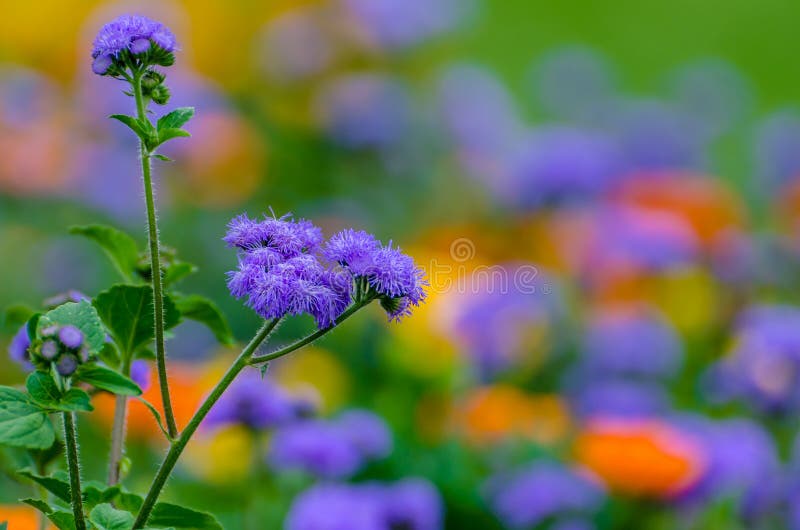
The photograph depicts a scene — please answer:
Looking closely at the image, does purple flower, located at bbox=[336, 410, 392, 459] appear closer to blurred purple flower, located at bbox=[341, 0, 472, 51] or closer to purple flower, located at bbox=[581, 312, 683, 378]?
purple flower, located at bbox=[581, 312, 683, 378]

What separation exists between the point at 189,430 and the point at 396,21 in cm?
330

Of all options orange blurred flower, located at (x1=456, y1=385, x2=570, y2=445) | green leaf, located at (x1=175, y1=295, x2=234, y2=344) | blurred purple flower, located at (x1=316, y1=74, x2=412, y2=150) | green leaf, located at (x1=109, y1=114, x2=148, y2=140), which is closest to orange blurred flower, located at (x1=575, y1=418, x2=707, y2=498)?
orange blurred flower, located at (x1=456, y1=385, x2=570, y2=445)

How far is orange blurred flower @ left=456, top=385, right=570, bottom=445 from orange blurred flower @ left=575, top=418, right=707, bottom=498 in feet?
0.48

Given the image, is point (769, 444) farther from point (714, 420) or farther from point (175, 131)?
point (175, 131)

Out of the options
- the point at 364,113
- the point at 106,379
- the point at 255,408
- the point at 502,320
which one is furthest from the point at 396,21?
the point at 106,379

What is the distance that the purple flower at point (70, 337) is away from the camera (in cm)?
84

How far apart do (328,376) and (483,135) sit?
1707 millimetres

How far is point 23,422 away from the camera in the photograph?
2.83 feet

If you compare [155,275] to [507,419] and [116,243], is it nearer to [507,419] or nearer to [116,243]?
[116,243]

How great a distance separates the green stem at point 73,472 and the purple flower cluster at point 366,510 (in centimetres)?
64

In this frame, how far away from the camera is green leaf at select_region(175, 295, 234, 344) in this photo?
3.51 feet

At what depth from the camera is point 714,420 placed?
2.76m

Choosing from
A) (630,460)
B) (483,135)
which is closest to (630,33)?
(483,135)

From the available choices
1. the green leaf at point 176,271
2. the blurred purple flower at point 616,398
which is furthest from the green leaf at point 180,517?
the blurred purple flower at point 616,398
